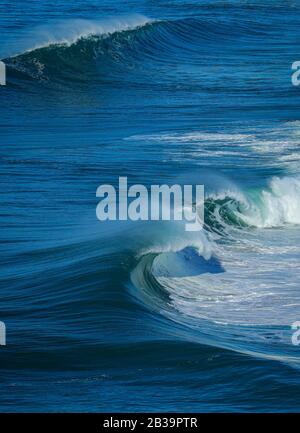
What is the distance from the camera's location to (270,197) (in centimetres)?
1942

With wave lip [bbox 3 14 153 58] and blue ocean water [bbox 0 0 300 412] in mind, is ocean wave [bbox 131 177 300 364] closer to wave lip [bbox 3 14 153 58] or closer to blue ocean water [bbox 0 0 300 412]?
blue ocean water [bbox 0 0 300 412]

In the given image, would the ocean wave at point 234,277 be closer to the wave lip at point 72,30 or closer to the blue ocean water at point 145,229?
the blue ocean water at point 145,229

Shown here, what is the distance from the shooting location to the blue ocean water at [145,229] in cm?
1047

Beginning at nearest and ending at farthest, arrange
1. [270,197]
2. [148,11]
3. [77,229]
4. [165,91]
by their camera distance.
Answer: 1. [77,229]
2. [270,197]
3. [165,91]
4. [148,11]

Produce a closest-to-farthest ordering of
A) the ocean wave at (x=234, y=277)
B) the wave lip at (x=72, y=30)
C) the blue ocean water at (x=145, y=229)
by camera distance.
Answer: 1. the blue ocean water at (x=145, y=229)
2. the ocean wave at (x=234, y=277)
3. the wave lip at (x=72, y=30)

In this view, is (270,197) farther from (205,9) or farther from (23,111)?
(205,9)

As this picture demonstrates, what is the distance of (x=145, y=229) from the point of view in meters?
15.7

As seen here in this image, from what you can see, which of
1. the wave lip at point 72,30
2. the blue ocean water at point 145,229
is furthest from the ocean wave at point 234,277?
the wave lip at point 72,30

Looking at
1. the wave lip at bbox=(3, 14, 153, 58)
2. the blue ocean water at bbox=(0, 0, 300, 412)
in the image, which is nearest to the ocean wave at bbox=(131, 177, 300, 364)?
the blue ocean water at bbox=(0, 0, 300, 412)

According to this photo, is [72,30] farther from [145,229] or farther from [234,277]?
[234,277]

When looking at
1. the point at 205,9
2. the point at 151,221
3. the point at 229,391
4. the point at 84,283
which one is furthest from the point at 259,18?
the point at 229,391

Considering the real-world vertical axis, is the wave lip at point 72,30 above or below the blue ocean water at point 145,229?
above

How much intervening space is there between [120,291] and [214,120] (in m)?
12.8

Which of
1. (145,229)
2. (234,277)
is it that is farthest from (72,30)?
(234,277)
